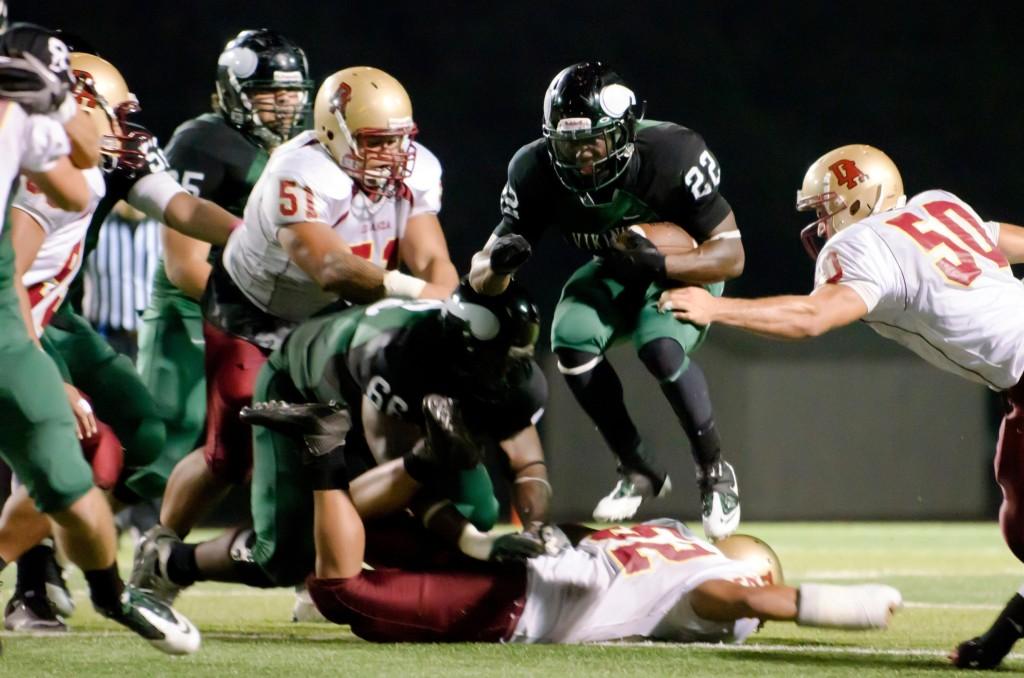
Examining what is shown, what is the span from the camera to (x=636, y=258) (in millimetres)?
4430

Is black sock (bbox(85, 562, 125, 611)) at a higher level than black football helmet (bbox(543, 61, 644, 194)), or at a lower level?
lower

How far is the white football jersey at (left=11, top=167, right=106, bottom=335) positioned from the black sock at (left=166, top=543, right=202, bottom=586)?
0.72 m

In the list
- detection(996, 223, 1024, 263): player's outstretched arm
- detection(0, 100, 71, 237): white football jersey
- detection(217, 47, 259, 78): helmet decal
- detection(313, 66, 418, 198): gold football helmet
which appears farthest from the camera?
detection(217, 47, 259, 78): helmet decal

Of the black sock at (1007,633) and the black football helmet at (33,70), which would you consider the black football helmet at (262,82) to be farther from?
the black sock at (1007,633)

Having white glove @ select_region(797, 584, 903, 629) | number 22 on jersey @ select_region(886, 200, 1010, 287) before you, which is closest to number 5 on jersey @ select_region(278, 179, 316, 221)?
number 22 on jersey @ select_region(886, 200, 1010, 287)

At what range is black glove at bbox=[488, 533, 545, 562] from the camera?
155 inches

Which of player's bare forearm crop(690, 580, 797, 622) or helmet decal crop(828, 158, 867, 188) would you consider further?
helmet decal crop(828, 158, 867, 188)

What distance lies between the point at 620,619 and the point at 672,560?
20 cm

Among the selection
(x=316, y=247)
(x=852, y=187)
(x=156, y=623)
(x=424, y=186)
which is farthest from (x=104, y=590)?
(x=852, y=187)

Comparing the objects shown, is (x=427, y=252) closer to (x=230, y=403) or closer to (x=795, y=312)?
(x=230, y=403)

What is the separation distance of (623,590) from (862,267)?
0.98 metres

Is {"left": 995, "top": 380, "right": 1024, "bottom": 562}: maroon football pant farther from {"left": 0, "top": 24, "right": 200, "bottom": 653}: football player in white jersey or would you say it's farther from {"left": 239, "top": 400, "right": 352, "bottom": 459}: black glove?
{"left": 0, "top": 24, "right": 200, "bottom": 653}: football player in white jersey

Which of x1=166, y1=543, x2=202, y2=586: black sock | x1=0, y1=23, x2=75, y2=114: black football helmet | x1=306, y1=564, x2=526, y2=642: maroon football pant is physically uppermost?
x1=0, y1=23, x2=75, y2=114: black football helmet

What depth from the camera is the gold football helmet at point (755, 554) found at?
4082 mm
